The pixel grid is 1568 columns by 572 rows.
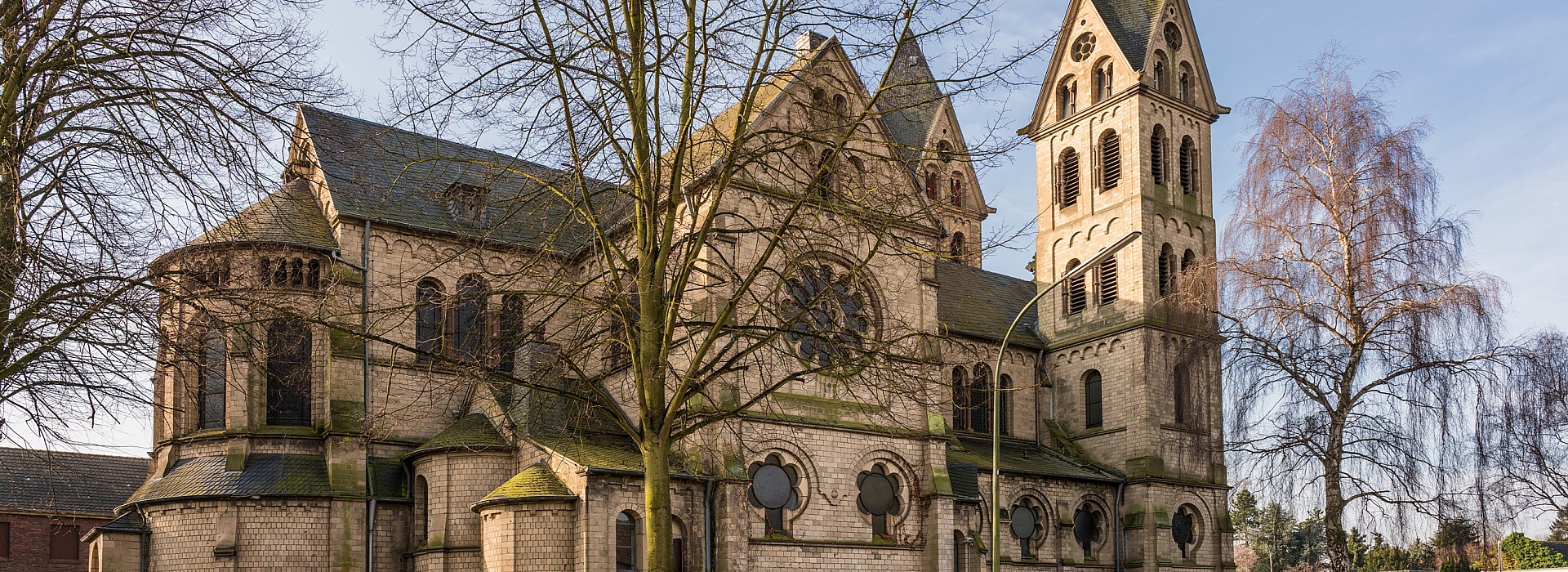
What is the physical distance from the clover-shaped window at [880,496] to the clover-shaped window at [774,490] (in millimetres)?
1817

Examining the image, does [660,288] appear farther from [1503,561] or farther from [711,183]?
[1503,561]

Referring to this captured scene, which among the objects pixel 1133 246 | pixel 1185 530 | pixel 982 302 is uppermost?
pixel 1133 246

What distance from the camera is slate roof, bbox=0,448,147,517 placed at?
4150 centimetres

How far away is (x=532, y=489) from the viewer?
26.4m

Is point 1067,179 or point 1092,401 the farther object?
point 1067,179

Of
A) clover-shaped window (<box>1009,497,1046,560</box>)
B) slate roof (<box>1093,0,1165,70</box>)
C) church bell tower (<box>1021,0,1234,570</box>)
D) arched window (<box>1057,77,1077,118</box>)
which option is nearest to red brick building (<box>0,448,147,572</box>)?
clover-shaped window (<box>1009,497,1046,560</box>)

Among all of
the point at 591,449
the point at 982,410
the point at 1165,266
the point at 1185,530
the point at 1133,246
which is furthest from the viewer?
the point at 982,410

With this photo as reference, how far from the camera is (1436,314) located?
2522 centimetres

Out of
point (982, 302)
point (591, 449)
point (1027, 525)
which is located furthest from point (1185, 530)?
point (591, 449)

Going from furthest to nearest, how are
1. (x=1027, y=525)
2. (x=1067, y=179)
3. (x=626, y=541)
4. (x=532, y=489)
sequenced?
(x=1067, y=179), (x=1027, y=525), (x=626, y=541), (x=532, y=489)

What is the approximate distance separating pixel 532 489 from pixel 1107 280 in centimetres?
2249

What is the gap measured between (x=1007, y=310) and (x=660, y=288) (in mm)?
31582

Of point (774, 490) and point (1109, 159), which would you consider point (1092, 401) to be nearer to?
point (1109, 159)

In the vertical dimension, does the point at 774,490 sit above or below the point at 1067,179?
below
